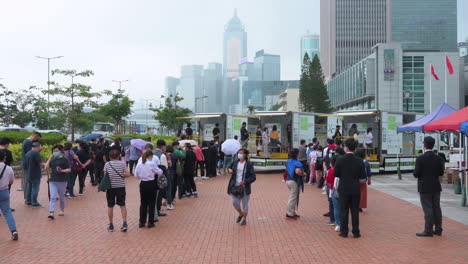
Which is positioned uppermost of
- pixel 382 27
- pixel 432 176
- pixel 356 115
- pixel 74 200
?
pixel 382 27

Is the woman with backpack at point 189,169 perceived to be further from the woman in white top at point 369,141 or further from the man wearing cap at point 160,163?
the woman in white top at point 369,141

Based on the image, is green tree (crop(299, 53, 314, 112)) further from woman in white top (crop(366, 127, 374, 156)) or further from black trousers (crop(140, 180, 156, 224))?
black trousers (crop(140, 180, 156, 224))

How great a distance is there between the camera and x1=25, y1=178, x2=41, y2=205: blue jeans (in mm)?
13023

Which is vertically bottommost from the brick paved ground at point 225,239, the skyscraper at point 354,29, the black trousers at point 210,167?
the brick paved ground at point 225,239

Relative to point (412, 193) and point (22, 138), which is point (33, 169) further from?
point (22, 138)

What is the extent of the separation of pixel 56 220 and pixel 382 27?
151 m

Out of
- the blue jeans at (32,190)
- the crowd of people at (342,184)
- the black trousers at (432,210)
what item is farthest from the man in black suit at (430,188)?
the blue jeans at (32,190)

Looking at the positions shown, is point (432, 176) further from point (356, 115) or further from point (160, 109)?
point (160, 109)

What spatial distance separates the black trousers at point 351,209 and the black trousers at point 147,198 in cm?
371

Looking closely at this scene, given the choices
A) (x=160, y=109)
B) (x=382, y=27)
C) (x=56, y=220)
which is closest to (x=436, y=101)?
(x=160, y=109)

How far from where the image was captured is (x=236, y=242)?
358 inches

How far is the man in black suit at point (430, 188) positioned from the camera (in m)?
9.67

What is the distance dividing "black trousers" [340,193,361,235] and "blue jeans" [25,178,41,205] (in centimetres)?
761

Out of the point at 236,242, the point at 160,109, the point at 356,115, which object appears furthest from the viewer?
the point at 160,109
